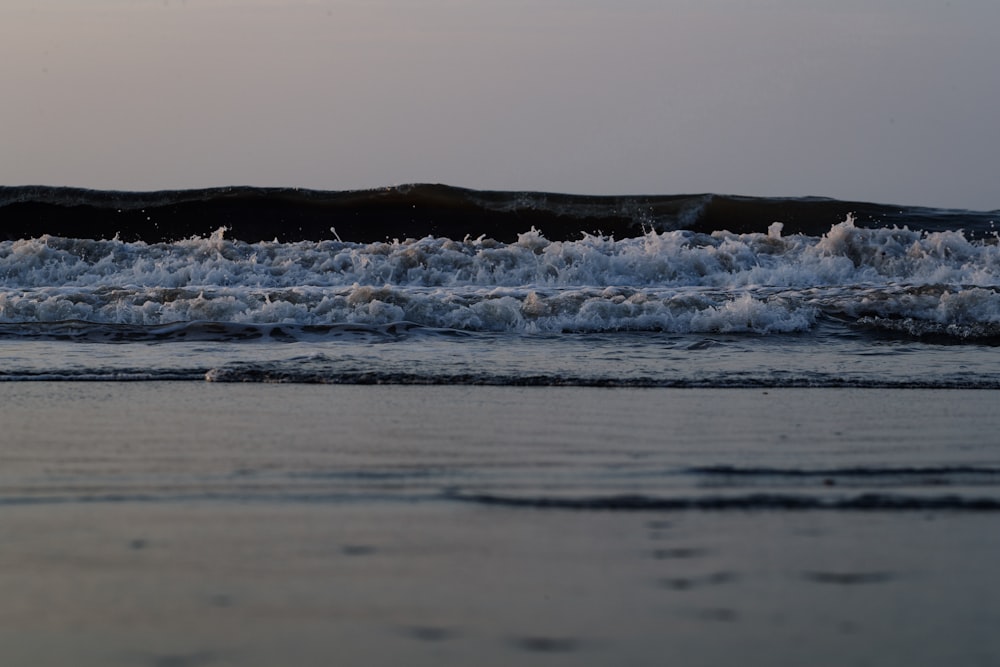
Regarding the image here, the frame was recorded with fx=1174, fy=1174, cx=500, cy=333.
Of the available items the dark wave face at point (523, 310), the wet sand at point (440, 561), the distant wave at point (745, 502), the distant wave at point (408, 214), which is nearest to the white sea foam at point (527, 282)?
the dark wave face at point (523, 310)

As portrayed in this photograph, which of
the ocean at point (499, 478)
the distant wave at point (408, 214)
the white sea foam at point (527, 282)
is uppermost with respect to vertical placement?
the distant wave at point (408, 214)

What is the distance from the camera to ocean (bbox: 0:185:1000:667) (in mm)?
1776

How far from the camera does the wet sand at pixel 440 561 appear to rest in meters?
1.70

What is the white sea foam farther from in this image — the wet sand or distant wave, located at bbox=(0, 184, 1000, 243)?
the wet sand

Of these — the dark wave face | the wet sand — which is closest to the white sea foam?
the dark wave face

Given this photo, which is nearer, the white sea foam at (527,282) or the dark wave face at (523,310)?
the dark wave face at (523,310)

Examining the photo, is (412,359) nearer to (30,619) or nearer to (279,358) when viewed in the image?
(279,358)

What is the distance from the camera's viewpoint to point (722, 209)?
1609cm

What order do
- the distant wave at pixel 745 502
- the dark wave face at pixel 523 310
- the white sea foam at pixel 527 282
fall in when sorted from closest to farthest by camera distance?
the distant wave at pixel 745 502 → the dark wave face at pixel 523 310 → the white sea foam at pixel 527 282

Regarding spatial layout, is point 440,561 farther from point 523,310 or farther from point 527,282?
point 527,282

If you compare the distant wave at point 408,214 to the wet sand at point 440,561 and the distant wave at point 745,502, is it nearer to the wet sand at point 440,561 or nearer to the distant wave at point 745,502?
the wet sand at point 440,561

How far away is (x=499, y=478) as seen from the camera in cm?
288

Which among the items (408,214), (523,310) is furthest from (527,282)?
(408,214)

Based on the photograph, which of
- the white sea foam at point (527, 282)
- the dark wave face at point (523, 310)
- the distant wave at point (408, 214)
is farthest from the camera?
the distant wave at point (408, 214)
